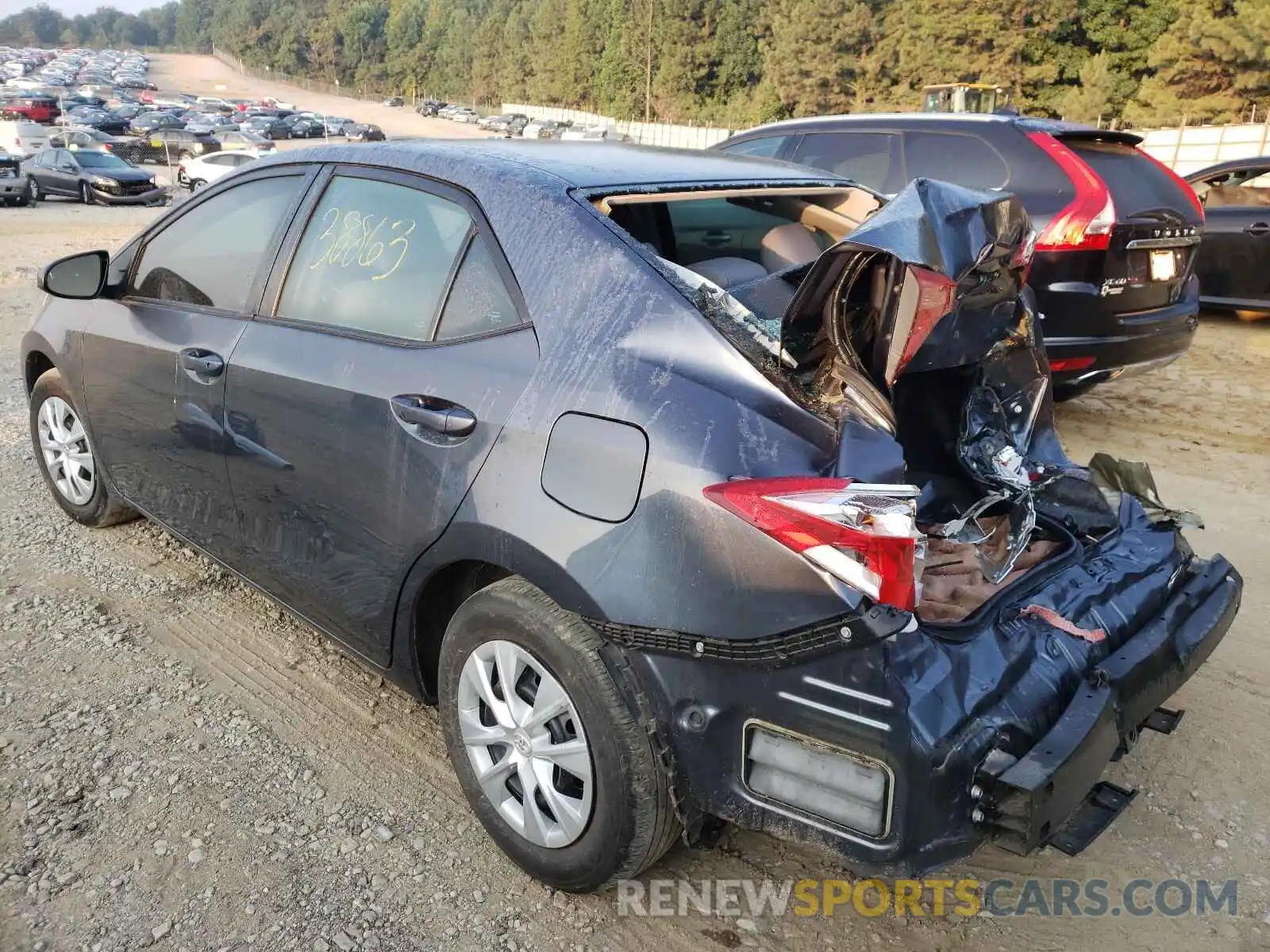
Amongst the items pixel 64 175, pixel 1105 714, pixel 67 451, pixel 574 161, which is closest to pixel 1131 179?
pixel 574 161

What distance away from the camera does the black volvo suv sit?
5137 mm

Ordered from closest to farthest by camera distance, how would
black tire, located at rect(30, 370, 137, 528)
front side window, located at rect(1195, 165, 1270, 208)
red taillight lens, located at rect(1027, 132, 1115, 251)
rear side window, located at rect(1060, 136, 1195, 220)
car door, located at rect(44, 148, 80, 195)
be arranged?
1. black tire, located at rect(30, 370, 137, 528)
2. red taillight lens, located at rect(1027, 132, 1115, 251)
3. rear side window, located at rect(1060, 136, 1195, 220)
4. front side window, located at rect(1195, 165, 1270, 208)
5. car door, located at rect(44, 148, 80, 195)

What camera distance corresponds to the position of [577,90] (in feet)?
293

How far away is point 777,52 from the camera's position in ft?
196

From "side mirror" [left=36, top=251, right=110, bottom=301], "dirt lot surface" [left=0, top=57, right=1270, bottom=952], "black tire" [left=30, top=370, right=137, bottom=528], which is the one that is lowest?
"dirt lot surface" [left=0, top=57, right=1270, bottom=952]

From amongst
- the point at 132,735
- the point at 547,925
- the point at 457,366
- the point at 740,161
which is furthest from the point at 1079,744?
the point at 132,735

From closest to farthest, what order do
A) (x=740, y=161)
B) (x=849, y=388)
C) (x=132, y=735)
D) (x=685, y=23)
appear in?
(x=849, y=388) < (x=132, y=735) < (x=740, y=161) < (x=685, y=23)

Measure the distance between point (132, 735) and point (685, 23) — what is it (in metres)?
78.2

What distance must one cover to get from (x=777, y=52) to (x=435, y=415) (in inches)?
2506

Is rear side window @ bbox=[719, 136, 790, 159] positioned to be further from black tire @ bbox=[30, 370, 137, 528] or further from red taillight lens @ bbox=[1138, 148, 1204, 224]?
black tire @ bbox=[30, 370, 137, 528]

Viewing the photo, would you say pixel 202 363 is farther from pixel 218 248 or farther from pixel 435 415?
pixel 435 415

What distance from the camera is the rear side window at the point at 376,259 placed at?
258cm

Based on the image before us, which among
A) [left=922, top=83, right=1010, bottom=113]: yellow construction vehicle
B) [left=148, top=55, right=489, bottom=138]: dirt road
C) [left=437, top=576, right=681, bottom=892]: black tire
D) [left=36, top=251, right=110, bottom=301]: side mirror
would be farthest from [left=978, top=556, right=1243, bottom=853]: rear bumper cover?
[left=148, top=55, right=489, bottom=138]: dirt road

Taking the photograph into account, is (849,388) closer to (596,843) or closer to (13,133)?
(596,843)
